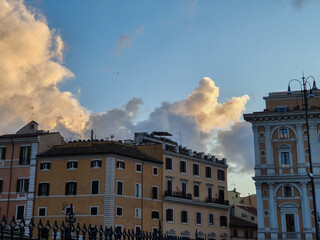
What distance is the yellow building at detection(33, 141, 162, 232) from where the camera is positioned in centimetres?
4862

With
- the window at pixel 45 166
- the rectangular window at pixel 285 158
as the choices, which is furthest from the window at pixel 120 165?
the rectangular window at pixel 285 158

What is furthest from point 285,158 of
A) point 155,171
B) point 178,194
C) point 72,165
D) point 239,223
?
point 72,165

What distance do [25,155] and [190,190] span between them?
69.0ft

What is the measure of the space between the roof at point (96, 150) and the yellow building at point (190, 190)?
8.61ft

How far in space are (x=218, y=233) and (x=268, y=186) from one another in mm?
16739

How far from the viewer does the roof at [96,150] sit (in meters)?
50.4

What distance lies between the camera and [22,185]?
A: 51250mm

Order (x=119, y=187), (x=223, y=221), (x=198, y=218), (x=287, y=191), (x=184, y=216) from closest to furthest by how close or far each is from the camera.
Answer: (x=287, y=191) → (x=119, y=187) → (x=184, y=216) → (x=198, y=218) → (x=223, y=221)

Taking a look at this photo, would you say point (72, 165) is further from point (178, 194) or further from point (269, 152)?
point (269, 152)

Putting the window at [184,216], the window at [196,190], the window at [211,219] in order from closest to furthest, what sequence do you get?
the window at [184,216]
the window at [196,190]
the window at [211,219]

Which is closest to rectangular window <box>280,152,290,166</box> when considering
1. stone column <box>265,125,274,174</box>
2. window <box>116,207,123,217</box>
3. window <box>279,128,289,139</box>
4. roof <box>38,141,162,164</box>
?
stone column <box>265,125,274,174</box>

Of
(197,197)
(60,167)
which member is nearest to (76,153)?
(60,167)

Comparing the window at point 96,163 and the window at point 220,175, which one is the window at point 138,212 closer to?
the window at point 96,163

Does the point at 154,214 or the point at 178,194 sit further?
the point at 178,194
